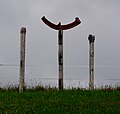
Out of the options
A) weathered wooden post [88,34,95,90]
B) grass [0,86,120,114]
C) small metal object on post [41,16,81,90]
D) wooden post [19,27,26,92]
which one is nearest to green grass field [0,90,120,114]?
grass [0,86,120,114]

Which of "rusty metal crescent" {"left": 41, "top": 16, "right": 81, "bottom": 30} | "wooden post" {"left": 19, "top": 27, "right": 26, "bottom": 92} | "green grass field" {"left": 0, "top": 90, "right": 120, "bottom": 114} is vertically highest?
"rusty metal crescent" {"left": 41, "top": 16, "right": 81, "bottom": 30}

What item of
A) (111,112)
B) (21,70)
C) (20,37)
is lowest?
(111,112)

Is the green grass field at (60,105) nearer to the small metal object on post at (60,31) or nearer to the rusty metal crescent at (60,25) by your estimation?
the small metal object on post at (60,31)

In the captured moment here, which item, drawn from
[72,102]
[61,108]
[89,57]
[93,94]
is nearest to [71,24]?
[89,57]

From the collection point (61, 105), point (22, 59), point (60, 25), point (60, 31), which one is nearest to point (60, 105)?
point (61, 105)

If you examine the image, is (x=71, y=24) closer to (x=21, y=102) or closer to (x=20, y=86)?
(x=20, y=86)

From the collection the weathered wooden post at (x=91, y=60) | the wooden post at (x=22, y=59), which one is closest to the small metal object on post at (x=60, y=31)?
the weathered wooden post at (x=91, y=60)

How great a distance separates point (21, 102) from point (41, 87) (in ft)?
16.3

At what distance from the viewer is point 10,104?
10.2 meters

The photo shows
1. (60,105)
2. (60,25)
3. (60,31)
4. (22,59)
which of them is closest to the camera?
(60,105)

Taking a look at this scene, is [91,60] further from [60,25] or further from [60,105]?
[60,105]

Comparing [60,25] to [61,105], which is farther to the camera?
[60,25]

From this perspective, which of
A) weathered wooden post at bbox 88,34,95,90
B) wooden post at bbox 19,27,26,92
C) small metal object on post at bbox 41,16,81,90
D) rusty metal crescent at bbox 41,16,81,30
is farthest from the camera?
rusty metal crescent at bbox 41,16,81,30

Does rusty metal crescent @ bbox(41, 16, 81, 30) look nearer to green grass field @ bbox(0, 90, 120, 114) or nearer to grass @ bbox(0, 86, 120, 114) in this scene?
grass @ bbox(0, 86, 120, 114)
